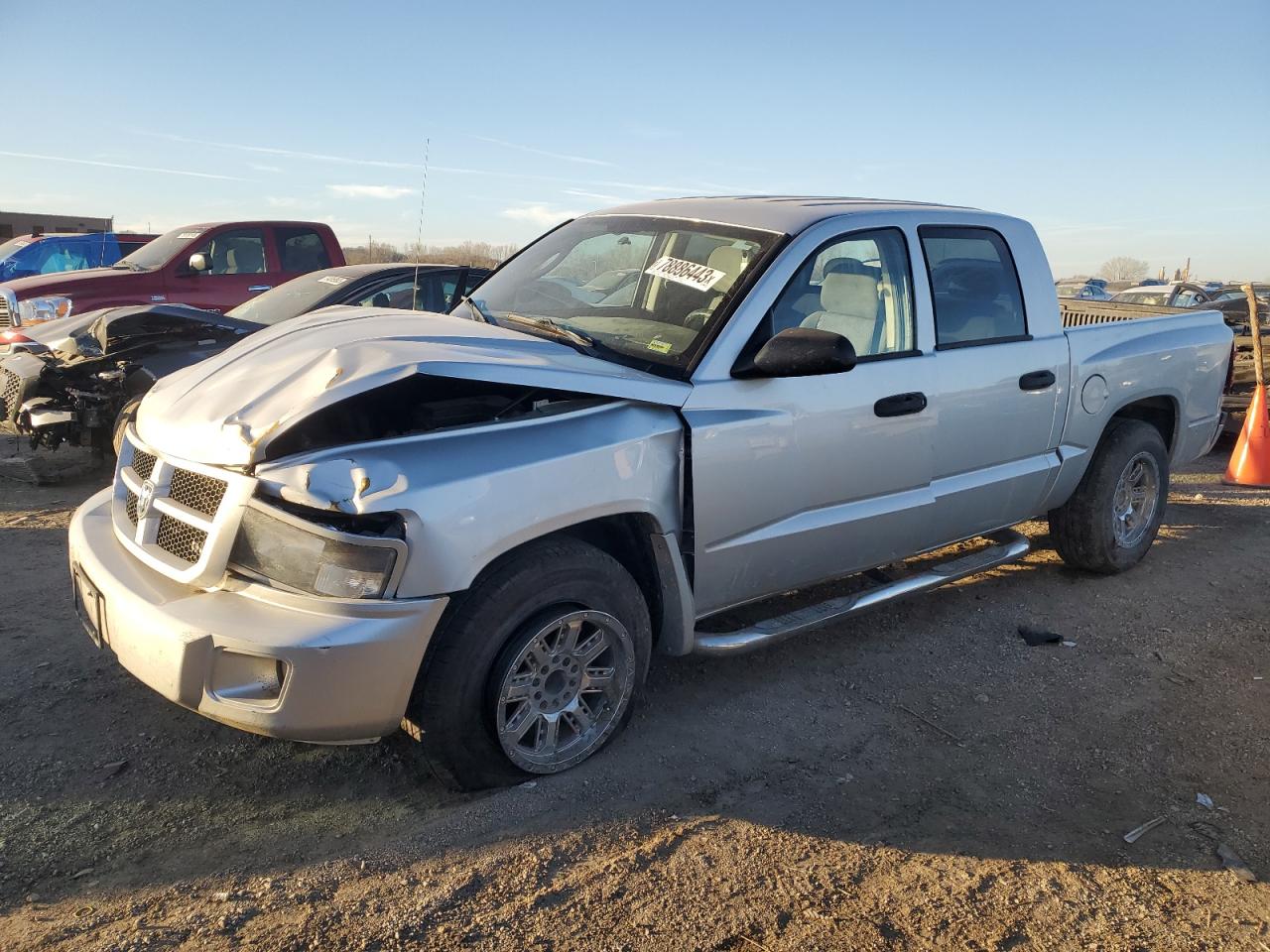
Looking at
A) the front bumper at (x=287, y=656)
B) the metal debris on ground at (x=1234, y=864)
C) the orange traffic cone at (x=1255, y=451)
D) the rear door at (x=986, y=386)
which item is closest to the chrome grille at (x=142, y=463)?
the front bumper at (x=287, y=656)

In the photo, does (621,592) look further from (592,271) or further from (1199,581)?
(1199,581)

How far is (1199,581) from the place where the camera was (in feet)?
18.9

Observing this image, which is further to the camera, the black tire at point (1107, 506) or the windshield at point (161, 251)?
the windshield at point (161, 251)

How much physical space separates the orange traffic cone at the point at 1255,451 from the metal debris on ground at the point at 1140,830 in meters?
6.18

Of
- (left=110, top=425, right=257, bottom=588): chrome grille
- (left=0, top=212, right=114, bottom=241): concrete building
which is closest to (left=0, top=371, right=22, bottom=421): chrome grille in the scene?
(left=110, top=425, right=257, bottom=588): chrome grille

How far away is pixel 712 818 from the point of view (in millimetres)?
3119

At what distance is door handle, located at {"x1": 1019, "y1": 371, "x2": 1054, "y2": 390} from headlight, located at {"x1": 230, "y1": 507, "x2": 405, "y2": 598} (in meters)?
3.19

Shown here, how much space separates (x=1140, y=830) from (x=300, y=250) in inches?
403

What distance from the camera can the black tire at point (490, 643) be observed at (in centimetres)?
291

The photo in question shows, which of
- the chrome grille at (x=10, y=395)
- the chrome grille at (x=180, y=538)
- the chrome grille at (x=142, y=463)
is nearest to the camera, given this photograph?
the chrome grille at (x=180, y=538)

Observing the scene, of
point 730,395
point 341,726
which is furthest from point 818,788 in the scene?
point 341,726

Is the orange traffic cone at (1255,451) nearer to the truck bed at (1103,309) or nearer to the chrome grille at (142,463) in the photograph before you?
the truck bed at (1103,309)

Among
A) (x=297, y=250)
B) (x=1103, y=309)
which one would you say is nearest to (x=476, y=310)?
(x=1103, y=309)

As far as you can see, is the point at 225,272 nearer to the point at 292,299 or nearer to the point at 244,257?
the point at 244,257
